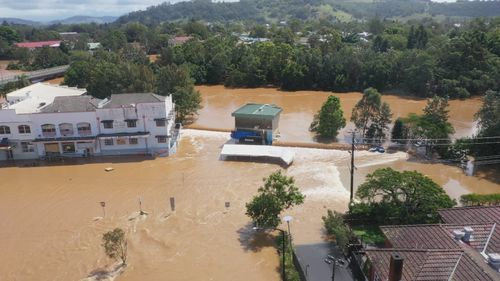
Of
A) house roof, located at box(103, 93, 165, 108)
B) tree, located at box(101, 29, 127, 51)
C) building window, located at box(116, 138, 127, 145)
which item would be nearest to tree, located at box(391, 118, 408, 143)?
house roof, located at box(103, 93, 165, 108)

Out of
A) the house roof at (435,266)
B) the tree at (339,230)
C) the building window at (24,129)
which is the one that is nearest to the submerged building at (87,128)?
the building window at (24,129)

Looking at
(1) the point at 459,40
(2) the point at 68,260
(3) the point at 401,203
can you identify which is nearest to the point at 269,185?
(3) the point at 401,203

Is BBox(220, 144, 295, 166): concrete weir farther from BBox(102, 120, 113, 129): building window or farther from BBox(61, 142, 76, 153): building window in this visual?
BBox(61, 142, 76, 153): building window

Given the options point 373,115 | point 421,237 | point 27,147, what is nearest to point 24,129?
point 27,147

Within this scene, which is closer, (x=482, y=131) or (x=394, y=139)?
(x=482, y=131)

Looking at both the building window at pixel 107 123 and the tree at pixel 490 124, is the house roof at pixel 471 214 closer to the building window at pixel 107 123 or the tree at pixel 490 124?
the tree at pixel 490 124

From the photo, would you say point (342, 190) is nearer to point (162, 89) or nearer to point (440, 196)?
point (440, 196)

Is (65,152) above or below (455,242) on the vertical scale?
below
